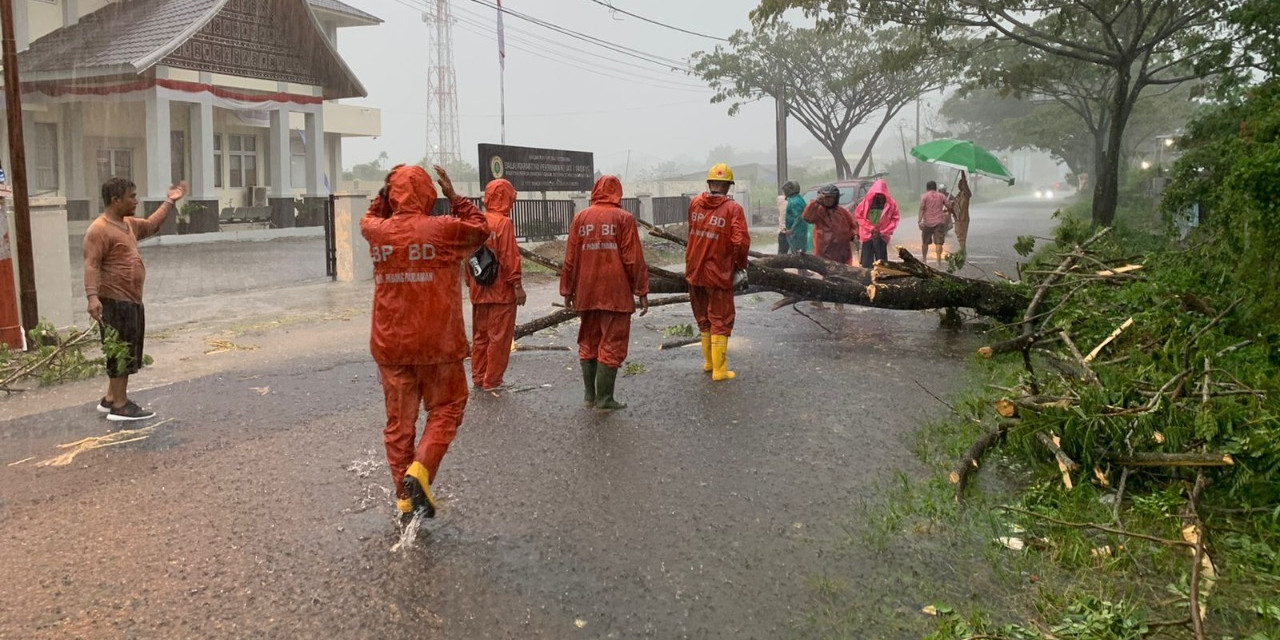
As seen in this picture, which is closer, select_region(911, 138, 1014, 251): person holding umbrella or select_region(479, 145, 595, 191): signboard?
select_region(911, 138, 1014, 251): person holding umbrella

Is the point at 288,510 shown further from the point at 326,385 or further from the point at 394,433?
the point at 326,385

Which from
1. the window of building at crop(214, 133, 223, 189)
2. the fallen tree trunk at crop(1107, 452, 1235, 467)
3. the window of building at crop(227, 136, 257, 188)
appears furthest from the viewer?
the window of building at crop(227, 136, 257, 188)

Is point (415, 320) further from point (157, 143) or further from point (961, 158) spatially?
point (157, 143)

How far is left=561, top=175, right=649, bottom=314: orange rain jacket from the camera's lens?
22.8 ft

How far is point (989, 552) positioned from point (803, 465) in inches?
61.1

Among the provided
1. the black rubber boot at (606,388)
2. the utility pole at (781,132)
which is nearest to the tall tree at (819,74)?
the utility pole at (781,132)

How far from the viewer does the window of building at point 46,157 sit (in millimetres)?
25531

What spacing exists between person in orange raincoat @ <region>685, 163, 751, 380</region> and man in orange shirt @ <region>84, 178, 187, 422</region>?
3.87m

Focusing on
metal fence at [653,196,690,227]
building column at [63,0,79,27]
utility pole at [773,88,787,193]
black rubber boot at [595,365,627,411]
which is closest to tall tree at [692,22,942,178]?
utility pole at [773,88,787,193]

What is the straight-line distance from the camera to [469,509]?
482cm

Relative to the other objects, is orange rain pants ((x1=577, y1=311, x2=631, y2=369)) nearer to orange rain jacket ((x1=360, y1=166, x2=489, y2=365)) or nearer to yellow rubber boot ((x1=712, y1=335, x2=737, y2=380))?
yellow rubber boot ((x1=712, y1=335, x2=737, y2=380))

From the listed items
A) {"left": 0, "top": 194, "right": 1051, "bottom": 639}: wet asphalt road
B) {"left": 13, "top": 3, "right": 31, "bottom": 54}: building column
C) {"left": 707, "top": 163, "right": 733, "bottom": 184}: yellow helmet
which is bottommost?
{"left": 0, "top": 194, "right": 1051, "bottom": 639}: wet asphalt road

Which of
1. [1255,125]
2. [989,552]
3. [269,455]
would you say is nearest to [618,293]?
[269,455]

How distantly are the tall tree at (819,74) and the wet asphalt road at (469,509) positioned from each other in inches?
1332
